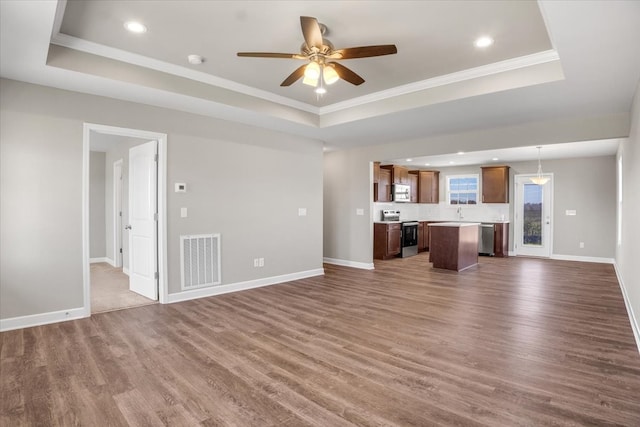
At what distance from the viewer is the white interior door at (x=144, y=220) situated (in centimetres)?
452

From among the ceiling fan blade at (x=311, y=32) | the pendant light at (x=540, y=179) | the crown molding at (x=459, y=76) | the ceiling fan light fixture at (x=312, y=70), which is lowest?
the pendant light at (x=540, y=179)

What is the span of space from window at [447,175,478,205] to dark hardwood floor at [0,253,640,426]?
5613 mm

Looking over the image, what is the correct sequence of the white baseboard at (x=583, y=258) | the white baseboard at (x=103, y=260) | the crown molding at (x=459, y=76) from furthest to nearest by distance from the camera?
the white baseboard at (x=583, y=258) < the white baseboard at (x=103, y=260) < the crown molding at (x=459, y=76)

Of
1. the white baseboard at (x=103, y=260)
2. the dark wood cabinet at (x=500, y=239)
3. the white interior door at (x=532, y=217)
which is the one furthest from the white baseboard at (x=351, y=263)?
the white interior door at (x=532, y=217)

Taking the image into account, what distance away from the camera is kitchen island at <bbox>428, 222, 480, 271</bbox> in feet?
22.4

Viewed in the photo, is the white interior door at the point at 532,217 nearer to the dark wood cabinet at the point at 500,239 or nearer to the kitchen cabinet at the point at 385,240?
the dark wood cabinet at the point at 500,239

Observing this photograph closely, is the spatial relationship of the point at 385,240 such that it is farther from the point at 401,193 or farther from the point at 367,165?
the point at 367,165

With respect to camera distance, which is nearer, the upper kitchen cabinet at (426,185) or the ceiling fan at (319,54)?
the ceiling fan at (319,54)

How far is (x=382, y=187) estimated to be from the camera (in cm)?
862

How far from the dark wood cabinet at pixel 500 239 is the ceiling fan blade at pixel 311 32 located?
8.08 meters

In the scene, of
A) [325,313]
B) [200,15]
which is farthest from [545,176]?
[200,15]

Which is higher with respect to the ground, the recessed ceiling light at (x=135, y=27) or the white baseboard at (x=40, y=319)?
the recessed ceiling light at (x=135, y=27)

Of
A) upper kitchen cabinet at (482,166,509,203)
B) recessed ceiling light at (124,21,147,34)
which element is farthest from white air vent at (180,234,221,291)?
upper kitchen cabinet at (482,166,509,203)

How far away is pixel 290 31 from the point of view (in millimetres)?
3020
